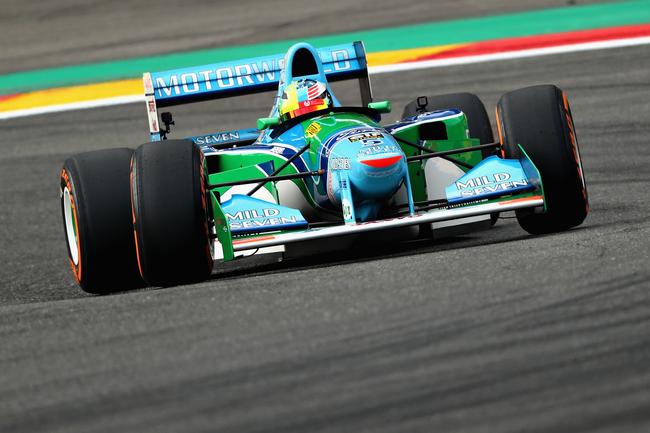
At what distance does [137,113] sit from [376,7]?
6.18m

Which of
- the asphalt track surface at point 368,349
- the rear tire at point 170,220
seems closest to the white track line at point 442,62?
the asphalt track surface at point 368,349

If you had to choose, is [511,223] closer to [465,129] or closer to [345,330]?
[465,129]

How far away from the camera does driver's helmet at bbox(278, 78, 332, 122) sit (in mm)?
8695

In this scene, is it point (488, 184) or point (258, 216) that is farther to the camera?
point (488, 184)

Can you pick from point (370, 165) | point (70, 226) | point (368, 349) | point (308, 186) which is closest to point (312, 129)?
point (308, 186)

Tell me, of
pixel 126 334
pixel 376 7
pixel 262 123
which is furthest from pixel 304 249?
pixel 376 7

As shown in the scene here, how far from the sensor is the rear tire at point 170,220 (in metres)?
7.12

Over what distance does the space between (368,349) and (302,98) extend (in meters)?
3.74

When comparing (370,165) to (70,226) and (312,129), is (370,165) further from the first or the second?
(70,226)

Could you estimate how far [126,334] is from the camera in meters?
5.82

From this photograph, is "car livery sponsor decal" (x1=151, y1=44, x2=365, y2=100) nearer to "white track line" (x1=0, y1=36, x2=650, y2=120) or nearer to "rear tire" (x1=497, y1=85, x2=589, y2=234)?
"rear tire" (x1=497, y1=85, x2=589, y2=234)

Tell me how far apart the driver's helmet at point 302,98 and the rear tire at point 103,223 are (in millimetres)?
1290

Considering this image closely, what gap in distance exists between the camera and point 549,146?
7832mm

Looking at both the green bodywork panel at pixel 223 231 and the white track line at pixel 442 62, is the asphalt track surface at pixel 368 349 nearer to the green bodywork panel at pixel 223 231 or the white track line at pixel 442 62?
the green bodywork panel at pixel 223 231
